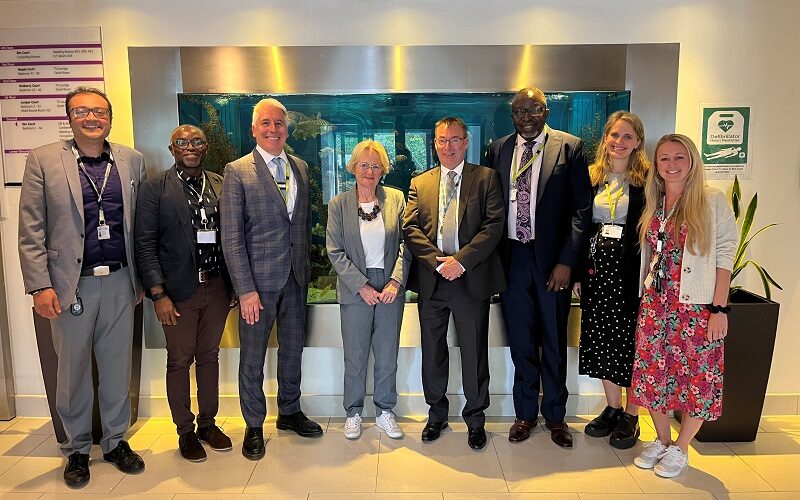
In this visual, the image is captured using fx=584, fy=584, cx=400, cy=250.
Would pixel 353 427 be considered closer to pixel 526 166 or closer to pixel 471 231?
pixel 471 231

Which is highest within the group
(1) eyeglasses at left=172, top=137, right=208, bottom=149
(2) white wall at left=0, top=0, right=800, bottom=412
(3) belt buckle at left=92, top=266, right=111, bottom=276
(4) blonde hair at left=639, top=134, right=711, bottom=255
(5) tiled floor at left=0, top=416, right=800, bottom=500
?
(2) white wall at left=0, top=0, right=800, bottom=412

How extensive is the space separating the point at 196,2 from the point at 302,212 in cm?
142

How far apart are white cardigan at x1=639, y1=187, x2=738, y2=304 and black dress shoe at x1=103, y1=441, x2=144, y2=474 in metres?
2.81

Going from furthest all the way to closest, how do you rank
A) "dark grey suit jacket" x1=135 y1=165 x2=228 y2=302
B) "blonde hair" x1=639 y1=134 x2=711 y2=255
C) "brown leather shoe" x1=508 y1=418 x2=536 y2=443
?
1. "brown leather shoe" x1=508 y1=418 x2=536 y2=443
2. "dark grey suit jacket" x1=135 y1=165 x2=228 y2=302
3. "blonde hair" x1=639 y1=134 x2=711 y2=255

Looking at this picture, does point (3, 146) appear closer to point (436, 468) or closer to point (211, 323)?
point (211, 323)

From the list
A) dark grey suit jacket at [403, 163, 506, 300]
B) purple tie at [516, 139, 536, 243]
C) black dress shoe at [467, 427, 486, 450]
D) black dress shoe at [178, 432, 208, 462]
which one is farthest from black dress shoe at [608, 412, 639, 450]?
black dress shoe at [178, 432, 208, 462]

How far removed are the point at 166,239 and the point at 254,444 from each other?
1172 mm

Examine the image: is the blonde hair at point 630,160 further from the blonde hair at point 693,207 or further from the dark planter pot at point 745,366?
the dark planter pot at point 745,366

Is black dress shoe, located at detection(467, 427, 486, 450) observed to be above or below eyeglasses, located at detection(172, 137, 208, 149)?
below

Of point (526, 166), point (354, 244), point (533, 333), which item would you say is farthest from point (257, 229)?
point (533, 333)

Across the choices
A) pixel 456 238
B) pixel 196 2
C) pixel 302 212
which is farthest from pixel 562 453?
pixel 196 2

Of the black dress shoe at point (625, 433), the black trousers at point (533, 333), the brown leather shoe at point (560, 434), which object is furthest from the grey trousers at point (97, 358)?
the black dress shoe at point (625, 433)

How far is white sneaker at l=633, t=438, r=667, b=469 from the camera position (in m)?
2.96

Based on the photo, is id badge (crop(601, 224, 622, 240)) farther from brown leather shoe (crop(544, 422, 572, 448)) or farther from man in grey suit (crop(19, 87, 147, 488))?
man in grey suit (crop(19, 87, 147, 488))
